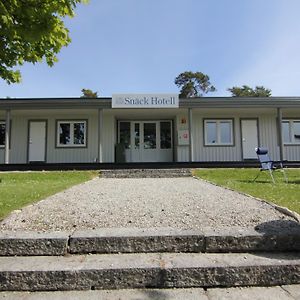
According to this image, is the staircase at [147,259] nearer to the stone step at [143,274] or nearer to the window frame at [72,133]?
the stone step at [143,274]

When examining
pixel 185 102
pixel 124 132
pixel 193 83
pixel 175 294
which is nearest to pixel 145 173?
pixel 185 102

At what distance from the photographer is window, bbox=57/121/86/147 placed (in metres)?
17.2

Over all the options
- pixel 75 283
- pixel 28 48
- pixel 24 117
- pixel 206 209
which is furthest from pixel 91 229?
pixel 24 117

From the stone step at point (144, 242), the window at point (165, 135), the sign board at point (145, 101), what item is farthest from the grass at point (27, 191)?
the window at point (165, 135)

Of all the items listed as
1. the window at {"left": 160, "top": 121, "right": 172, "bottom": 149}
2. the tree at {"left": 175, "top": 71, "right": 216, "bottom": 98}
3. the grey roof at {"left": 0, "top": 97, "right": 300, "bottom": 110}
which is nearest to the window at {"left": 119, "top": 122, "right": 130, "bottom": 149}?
the window at {"left": 160, "top": 121, "right": 172, "bottom": 149}

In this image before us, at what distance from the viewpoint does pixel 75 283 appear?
295cm

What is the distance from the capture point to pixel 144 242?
3484mm

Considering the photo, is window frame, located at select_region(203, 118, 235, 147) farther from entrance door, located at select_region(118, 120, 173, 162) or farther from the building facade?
entrance door, located at select_region(118, 120, 173, 162)

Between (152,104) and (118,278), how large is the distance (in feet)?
40.8

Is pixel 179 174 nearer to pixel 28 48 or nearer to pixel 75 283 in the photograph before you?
pixel 28 48

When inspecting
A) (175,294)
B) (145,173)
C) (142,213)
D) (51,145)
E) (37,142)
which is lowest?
(175,294)

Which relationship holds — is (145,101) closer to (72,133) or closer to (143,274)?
(72,133)

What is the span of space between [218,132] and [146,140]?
3782mm

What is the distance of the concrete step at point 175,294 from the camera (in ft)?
9.09
